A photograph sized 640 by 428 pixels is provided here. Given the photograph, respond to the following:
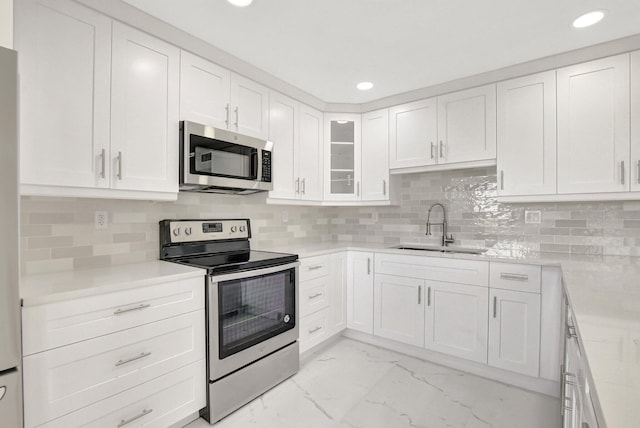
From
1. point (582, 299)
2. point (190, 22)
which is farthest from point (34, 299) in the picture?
point (582, 299)

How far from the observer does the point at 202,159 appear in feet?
7.04

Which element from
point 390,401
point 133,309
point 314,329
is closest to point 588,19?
point 390,401

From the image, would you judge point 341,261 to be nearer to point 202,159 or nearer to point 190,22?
point 202,159

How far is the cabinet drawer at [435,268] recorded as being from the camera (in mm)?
2436

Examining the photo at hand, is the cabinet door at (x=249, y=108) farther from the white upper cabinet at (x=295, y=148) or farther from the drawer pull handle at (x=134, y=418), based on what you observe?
the drawer pull handle at (x=134, y=418)

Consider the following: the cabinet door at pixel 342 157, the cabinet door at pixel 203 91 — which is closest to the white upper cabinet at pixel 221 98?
the cabinet door at pixel 203 91

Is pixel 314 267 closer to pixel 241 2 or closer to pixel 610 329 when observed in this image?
pixel 241 2

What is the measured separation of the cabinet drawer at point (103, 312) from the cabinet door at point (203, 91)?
110cm

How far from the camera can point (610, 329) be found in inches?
35.2

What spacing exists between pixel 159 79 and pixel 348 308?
2.47 m

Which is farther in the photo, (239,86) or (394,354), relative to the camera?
(394,354)

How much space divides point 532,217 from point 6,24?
3363 mm

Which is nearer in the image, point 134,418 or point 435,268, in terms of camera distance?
point 134,418

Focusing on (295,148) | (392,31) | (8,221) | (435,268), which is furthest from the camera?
(295,148)
